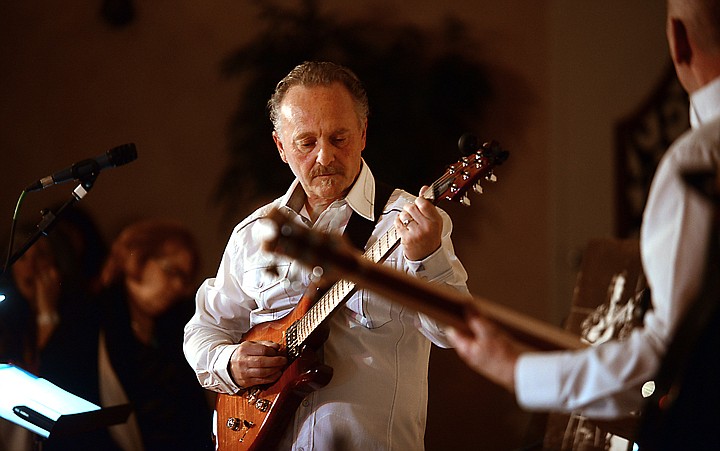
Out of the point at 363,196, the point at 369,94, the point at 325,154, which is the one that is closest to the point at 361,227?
the point at 363,196

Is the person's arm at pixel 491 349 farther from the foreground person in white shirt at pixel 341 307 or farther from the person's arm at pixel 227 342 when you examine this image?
the person's arm at pixel 227 342

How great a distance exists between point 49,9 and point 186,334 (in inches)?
94.3

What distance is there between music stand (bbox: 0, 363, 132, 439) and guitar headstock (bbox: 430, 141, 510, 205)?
1004 millimetres

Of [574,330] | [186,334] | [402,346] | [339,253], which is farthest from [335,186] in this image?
[574,330]

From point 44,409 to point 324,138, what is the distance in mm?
984

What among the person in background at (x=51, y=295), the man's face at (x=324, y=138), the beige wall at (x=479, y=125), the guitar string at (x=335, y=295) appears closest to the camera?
the guitar string at (x=335, y=295)

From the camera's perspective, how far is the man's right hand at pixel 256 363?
7.20 feet

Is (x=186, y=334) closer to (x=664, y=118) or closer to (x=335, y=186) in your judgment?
(x=335, y=186)

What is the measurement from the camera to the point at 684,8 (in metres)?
1.33

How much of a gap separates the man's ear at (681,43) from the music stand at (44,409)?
156cm

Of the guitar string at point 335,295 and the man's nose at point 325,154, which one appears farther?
the man's nose at point 325,154

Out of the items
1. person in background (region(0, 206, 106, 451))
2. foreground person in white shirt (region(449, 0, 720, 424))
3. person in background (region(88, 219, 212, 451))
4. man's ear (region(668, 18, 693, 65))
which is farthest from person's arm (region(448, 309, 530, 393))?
person in background (region(0, 206, 106, 451))

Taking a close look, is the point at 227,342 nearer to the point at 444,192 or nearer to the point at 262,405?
the point at 262,405

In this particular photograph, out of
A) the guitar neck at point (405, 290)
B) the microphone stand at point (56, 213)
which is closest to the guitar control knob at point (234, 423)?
the microphone stand at point (56, 213)
